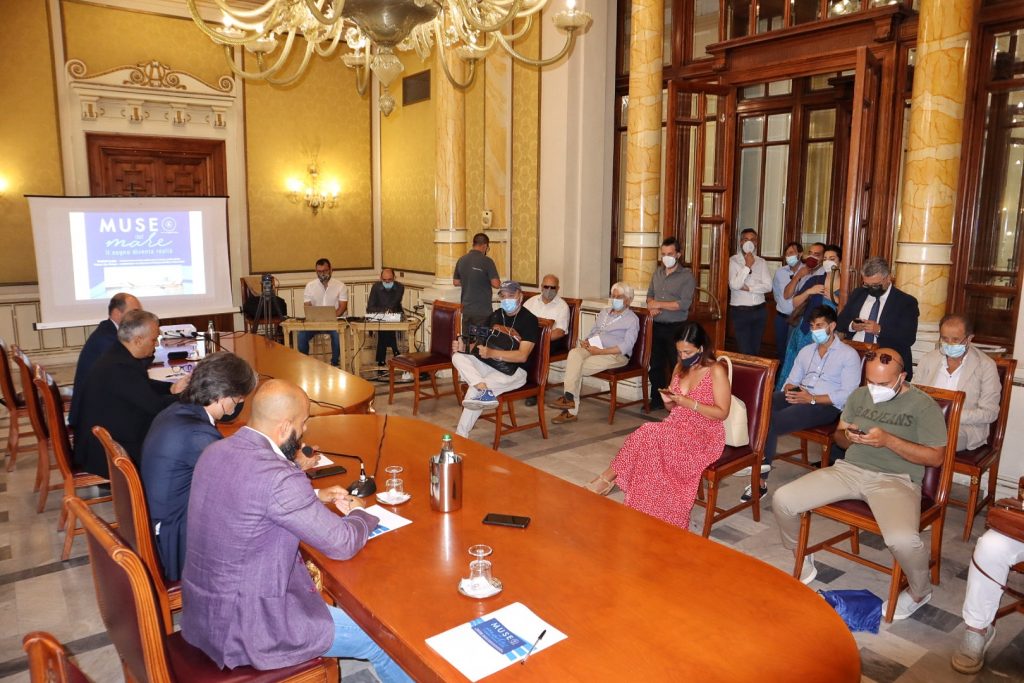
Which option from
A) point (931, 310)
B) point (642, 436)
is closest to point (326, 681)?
point (642, 436)

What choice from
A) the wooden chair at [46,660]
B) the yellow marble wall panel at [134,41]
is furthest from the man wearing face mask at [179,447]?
the yellow marble wall panel at [134,41]

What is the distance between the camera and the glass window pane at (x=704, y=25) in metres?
6.63

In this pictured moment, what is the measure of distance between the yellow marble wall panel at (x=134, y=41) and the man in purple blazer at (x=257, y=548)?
8181mm

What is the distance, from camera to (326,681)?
2.05 metres

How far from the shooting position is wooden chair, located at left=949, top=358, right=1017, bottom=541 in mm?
3738

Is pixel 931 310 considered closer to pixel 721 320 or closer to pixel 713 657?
pixel 721 320

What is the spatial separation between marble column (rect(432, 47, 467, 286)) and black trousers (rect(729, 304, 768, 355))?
314 centimetres

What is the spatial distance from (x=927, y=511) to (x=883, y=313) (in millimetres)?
1935

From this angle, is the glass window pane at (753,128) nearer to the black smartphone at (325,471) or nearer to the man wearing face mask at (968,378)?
the man wearing face mask at (968,378)

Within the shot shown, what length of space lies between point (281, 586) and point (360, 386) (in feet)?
8.05

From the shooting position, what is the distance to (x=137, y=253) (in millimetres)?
8086

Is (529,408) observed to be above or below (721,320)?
below

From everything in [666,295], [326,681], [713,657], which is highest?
[666,295]

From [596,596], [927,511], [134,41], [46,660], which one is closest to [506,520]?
[596,596]
